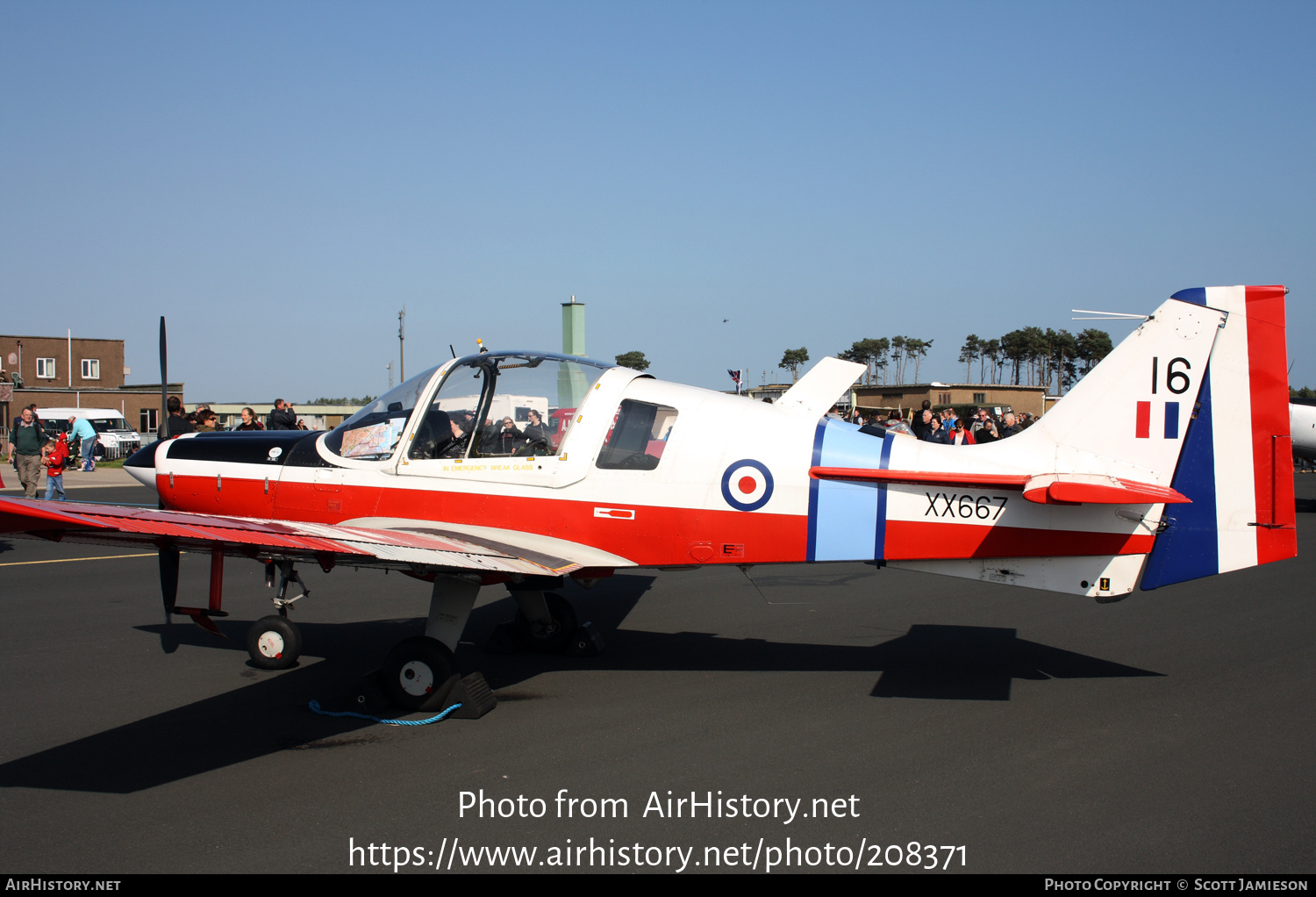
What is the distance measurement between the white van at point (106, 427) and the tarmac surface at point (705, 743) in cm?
3277

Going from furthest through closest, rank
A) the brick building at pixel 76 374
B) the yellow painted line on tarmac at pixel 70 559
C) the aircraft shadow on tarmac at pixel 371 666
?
the brick building at pixel 76 374 < the yellow painted line on tarmac at pixel 70 559 < the aircraft shadow on tarmac at pixel 371 666

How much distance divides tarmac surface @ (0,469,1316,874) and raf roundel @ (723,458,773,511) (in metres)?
1.29

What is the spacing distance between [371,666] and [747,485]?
3157 mm

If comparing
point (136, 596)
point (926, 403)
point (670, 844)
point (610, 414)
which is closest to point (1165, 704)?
point (670, 844)

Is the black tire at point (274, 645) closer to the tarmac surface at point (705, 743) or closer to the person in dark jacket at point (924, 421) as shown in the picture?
the tarmac surface at point (705, 743)

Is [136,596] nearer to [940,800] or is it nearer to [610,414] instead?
[610,414]

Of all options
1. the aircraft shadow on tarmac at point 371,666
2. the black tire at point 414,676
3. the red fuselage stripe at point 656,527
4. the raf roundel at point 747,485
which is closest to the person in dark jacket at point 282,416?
the aircraft shadow on tarmac at point 371,666

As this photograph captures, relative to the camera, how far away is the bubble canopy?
592 cm

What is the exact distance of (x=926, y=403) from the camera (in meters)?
15.9

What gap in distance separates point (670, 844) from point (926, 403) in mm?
13559

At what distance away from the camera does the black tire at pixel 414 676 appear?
5.21m

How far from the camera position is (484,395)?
19.6 feet

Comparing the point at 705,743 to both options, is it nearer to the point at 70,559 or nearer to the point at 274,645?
the point at 274,645

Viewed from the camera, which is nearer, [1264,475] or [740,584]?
[1264,475]
